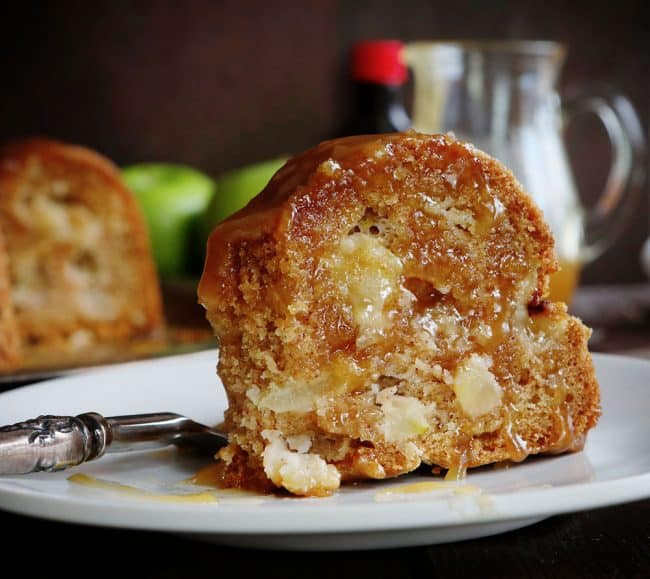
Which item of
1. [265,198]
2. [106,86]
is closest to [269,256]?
[265,198]

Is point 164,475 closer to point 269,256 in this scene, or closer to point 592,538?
point 269,256

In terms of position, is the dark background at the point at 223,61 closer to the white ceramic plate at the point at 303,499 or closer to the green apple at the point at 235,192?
the green apple at the point at 235,192

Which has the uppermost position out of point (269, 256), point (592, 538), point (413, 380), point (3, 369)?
point (269, 256)

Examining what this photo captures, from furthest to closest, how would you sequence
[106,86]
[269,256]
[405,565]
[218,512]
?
[106,86] → [269,256] → [405,565] → [218,512]

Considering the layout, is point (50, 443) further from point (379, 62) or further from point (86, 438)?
point (379, 62)

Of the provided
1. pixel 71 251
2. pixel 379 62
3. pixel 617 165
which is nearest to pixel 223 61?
pixel 379 62

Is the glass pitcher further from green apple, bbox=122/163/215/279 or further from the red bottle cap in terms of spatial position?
green apple, bbox=122/163/215/279

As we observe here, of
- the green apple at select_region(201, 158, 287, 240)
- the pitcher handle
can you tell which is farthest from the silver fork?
the pitcher handle
